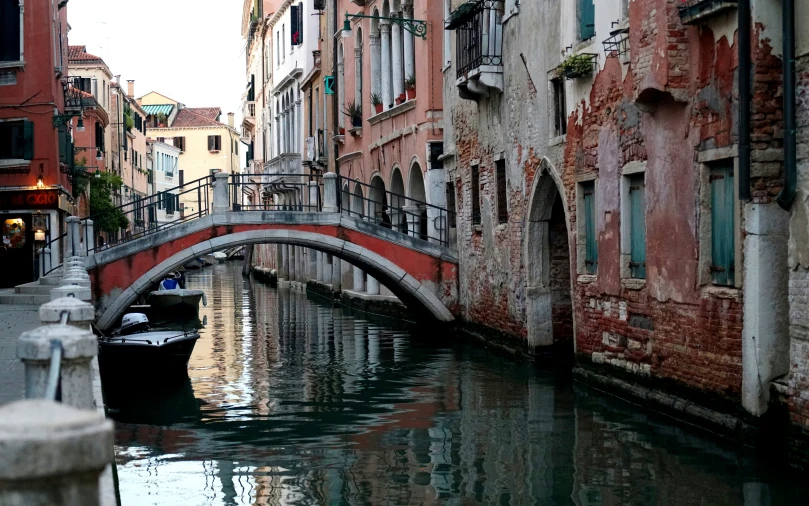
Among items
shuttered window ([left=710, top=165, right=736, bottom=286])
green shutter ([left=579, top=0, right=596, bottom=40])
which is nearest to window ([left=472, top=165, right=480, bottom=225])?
green shutter ([left=579, top=0, right=596, bottom=40])

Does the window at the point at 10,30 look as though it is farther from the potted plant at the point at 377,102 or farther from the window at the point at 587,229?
the window at the point at 587,229

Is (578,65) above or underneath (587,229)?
above

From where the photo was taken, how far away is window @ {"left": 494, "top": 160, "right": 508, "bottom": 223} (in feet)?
59.9

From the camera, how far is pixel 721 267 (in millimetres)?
10789

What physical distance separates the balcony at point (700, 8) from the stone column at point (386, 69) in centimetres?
1505

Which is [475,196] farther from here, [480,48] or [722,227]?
[722,227]

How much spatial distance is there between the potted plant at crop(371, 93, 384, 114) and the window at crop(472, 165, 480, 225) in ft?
21.7

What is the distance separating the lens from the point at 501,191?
725 inches

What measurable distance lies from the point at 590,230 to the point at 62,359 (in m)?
10.9

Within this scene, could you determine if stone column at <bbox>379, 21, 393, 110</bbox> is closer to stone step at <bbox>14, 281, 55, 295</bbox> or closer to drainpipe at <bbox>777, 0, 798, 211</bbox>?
stone step at <bbox>14, 281, 55, 295</bbox>

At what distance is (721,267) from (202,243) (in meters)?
11.8

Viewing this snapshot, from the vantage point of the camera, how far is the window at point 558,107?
15.4 meters

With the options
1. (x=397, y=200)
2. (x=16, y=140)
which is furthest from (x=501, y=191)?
(x=16, y=140)

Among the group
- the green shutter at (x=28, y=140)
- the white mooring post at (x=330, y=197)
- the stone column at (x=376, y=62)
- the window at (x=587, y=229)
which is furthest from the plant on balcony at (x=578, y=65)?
the green shutter at (x=28, y=140)
